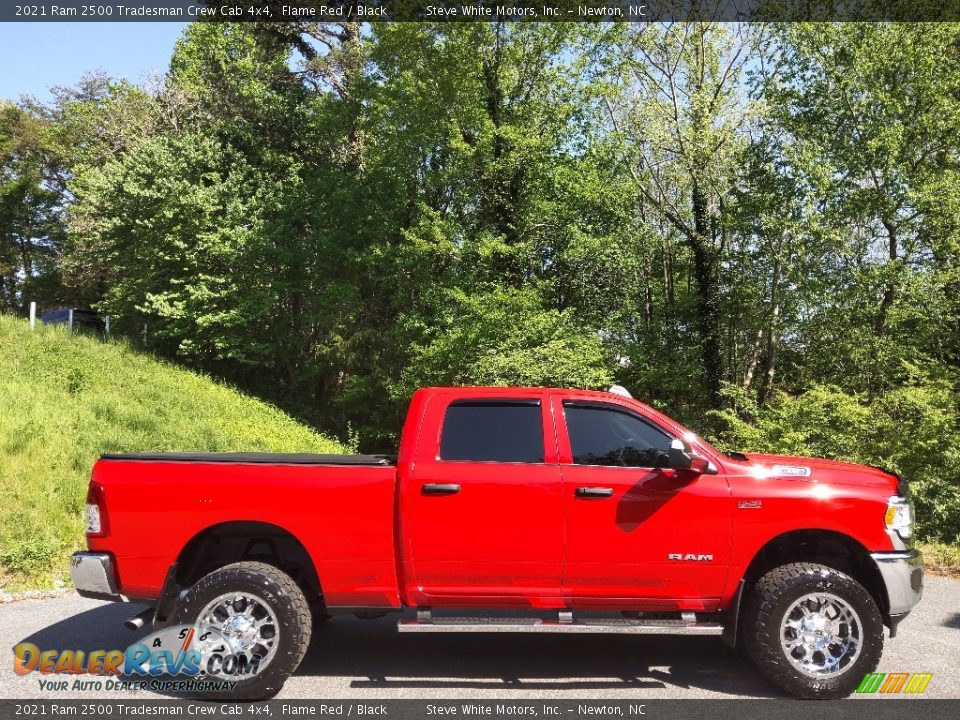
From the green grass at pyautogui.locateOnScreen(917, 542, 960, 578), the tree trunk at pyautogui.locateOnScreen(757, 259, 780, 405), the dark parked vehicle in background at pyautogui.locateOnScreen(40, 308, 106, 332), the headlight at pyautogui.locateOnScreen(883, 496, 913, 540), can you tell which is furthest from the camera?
the dark parked vehicle in background at pyautogui.locateOnScreen(40, 308, 106, 332)

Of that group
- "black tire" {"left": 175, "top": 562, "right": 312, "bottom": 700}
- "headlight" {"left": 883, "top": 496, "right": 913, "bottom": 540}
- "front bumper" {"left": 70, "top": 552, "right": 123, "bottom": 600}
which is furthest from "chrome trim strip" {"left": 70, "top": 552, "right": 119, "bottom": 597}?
"headlight" {"left": 883, "top": 496, "right": 913, "bottom": 540}

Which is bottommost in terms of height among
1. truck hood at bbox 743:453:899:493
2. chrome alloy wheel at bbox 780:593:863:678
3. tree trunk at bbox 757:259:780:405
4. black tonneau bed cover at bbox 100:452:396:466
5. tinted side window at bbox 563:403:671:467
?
chrome alloy wheel at bbox 780:593:863:678

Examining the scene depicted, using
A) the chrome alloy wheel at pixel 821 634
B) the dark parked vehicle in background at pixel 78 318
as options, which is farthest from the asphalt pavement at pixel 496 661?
the dark parked vehicle in background at pixel 78 318

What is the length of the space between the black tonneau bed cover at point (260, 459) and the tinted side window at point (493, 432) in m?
0.47

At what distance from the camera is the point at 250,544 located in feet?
17.4

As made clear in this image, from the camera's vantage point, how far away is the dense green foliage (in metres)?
19.6

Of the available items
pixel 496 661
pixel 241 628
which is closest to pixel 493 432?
pixel 496 661

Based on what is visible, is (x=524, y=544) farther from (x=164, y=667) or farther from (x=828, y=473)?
(x=164, y=667)

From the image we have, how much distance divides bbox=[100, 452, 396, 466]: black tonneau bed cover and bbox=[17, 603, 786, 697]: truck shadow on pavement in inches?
58.4

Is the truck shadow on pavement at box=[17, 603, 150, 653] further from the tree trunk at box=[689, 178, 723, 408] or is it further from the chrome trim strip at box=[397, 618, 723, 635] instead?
the tree trunk at box=[689, 178, 723, 408]

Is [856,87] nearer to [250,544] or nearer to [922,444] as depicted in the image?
[922,444]

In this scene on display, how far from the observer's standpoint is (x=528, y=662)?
5.48 m

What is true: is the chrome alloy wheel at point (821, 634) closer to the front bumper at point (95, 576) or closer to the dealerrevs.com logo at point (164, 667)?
the dealerrevs.com logo at point (164, 667)

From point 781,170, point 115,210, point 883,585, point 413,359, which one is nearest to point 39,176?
point 115,210
